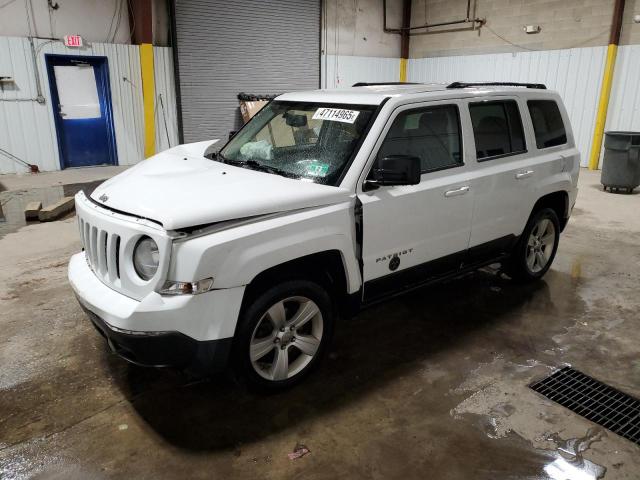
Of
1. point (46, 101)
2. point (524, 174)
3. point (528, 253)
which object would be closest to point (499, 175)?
point (524, 174)

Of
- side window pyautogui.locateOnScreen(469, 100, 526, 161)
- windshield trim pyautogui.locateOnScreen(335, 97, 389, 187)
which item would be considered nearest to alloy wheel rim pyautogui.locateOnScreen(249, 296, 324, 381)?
windshield trim pyautogui.locateOnScreen(335, 97, 389, 187)

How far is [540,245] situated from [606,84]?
8.55 m

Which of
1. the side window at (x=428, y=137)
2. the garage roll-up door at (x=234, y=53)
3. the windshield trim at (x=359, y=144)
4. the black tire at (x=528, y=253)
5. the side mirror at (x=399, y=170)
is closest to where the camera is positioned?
the side mirror at (x=399, y=170)

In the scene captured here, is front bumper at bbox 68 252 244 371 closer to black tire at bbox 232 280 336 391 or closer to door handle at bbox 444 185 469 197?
black tire at bbox 232 280 336 391

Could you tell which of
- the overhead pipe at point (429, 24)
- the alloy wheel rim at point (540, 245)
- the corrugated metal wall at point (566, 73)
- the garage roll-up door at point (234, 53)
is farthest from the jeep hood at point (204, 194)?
the overhead pipe at point (429, 24)

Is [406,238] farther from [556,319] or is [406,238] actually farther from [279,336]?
[556,319]

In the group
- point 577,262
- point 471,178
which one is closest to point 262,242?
point 471,178

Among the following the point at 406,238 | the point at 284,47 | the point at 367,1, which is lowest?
the point at 406,238

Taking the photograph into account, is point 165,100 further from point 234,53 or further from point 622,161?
point 622,161

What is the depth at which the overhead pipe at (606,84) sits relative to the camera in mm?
10984

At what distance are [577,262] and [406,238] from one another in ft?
10.1

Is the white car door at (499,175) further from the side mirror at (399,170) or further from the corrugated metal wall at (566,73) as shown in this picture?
the corrugated metal wall at (566,73)

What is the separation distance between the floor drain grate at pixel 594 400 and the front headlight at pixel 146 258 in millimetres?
2444

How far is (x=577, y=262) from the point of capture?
5551mm
